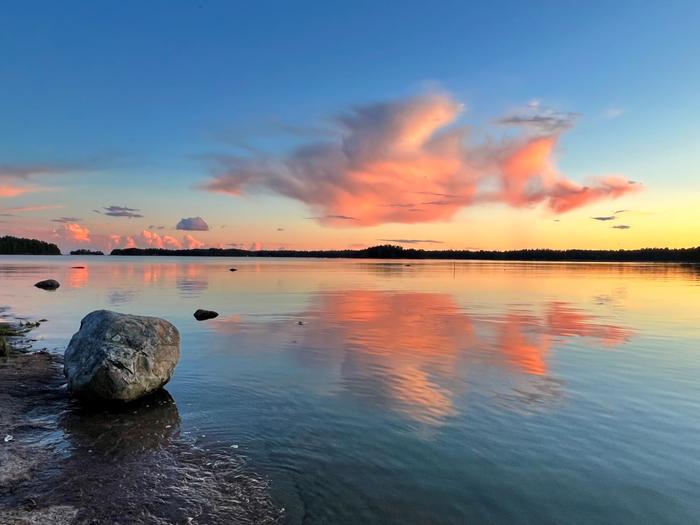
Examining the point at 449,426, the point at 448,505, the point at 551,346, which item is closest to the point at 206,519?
the point at 448,505

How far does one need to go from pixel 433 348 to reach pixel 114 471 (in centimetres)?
1555

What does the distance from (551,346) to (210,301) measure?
97.5 ft

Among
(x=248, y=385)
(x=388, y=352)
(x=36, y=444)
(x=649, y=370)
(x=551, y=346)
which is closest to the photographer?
(x=36, y=444)

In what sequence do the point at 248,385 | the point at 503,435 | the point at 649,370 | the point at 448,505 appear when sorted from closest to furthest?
the point at 448,505 → the point at 503,435 → the point at 248,385 → the point at 649,370

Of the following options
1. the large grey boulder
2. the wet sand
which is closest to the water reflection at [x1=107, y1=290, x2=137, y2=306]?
the large grey boulder

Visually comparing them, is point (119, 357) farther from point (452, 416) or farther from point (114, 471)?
point (452, 416)

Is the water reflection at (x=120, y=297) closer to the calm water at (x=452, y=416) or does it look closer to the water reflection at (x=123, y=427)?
the calm water at (x=452, y=416)

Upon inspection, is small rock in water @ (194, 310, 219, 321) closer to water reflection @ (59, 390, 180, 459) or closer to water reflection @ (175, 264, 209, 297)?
water reflection @ (175, 264, 209, 297)

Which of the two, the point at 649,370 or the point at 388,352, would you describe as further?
the point at 388,352

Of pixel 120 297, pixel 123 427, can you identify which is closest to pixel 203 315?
pixel 120 297

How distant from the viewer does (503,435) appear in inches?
431

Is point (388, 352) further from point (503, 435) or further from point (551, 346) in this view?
point (503, 435)

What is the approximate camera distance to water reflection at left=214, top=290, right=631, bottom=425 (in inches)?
565

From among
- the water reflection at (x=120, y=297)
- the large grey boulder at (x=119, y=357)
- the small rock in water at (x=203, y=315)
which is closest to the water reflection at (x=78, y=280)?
the water reflection at (x=120, y=297)
